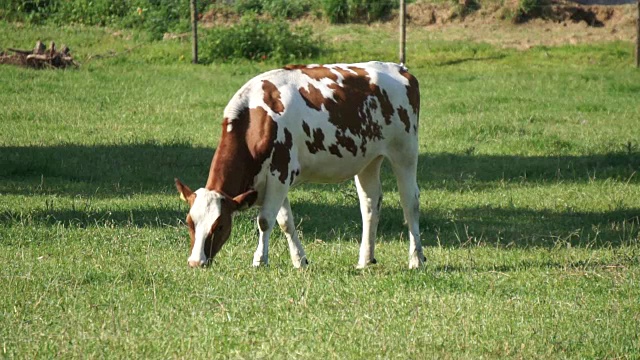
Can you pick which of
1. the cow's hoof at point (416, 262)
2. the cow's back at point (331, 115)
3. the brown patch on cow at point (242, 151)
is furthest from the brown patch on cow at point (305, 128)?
the cow's hoof at point (416, 262)

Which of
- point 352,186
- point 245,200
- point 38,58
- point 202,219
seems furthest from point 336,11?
point 202,219

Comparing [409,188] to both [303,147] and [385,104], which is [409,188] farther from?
[303,147]

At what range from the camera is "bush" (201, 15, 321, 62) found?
87.8 ft

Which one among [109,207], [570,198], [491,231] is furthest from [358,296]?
[570,198]

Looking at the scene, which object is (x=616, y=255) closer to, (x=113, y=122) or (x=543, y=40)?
(x=113, y=122)

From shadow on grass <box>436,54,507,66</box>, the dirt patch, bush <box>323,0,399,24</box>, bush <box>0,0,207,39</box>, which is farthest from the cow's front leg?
bush <box>323,0,399,24</box>

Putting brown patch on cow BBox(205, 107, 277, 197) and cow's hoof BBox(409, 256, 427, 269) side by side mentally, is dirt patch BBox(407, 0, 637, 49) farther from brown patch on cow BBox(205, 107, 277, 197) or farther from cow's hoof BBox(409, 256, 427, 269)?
brown patch on cow BBox(205, 107, 277, 197)

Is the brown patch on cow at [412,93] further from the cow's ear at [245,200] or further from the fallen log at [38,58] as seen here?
the fallen log at [38,58]

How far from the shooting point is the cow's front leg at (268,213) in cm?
955

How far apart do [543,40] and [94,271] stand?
69.6 ft

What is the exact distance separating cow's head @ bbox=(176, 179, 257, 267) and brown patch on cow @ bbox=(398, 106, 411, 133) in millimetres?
1949

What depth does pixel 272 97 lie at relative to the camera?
970 cm

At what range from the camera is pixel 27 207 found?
12.4 m

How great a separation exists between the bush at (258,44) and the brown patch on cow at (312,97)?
1667 cm
